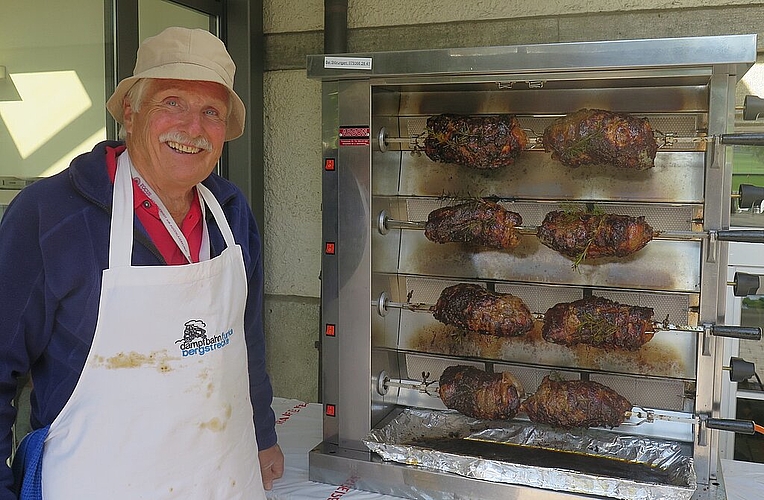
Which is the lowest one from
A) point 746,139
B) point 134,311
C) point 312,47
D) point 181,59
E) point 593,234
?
point 134,311

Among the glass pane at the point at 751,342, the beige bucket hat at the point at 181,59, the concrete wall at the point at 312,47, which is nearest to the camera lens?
the beige bucket hat at the point at 181,59

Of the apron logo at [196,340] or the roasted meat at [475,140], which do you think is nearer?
the apron logo at [196,340]

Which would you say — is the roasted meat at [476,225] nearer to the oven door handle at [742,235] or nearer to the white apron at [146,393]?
the oven door handle at [742,235]

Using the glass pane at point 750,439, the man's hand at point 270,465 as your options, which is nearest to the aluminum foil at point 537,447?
the man's hand at point 270,465

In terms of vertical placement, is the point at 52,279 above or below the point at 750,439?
above

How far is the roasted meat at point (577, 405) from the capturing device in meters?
1.96

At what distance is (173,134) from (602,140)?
1134mm

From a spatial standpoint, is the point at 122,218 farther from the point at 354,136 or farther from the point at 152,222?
the point at 354,136

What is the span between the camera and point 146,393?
4.56ft

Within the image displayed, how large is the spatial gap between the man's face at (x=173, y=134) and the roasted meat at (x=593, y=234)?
1.00 metres

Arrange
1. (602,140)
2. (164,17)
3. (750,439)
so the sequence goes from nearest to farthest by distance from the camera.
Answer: (602,140) < (164,17) < (750,439)

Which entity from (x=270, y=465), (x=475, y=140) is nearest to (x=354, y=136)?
(x=475, y=140)

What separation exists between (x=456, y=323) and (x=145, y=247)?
1.01 meters

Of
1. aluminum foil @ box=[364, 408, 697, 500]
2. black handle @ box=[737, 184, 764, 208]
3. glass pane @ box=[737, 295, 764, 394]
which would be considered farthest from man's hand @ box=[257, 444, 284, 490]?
glass pane @ box=[737, 295, 764, 394]
